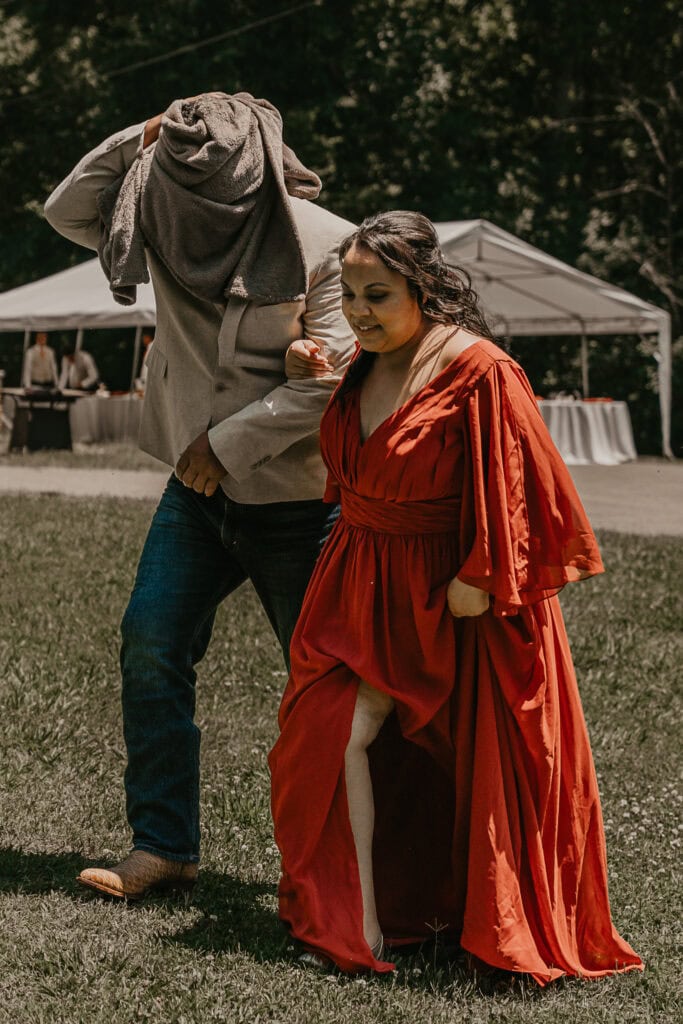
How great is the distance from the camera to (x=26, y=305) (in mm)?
23047

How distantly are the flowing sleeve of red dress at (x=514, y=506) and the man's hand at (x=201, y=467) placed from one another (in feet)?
2.32

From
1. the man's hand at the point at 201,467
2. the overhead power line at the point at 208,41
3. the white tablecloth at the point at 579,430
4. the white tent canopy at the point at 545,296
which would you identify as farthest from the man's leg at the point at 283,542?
the overhead power line at the point at 208,41

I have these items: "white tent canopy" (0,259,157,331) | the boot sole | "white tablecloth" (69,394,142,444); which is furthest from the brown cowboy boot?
"white tablecloth" (69,394,142,444)

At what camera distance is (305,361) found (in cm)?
358

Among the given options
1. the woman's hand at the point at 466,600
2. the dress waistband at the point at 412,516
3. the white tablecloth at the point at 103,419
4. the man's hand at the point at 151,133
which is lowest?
the white tablecloth at the point at 103,419

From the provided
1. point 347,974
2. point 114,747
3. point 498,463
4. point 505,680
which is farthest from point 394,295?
point 114,747

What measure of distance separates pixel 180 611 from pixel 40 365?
21447 mm

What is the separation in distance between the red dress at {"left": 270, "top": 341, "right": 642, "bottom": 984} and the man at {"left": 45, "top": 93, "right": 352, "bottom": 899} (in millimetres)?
315

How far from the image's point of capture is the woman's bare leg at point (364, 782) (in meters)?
3.31

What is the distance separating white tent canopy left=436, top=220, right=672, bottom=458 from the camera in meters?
19.6

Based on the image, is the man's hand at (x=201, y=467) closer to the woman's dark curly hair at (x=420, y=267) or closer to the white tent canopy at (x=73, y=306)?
the woman's dark curly hair at (x=420, y=267)

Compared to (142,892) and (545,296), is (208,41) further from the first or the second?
(142,892)

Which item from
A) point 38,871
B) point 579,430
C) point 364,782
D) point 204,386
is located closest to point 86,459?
point 579,430

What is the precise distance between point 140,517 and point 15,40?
27526 millimetres
